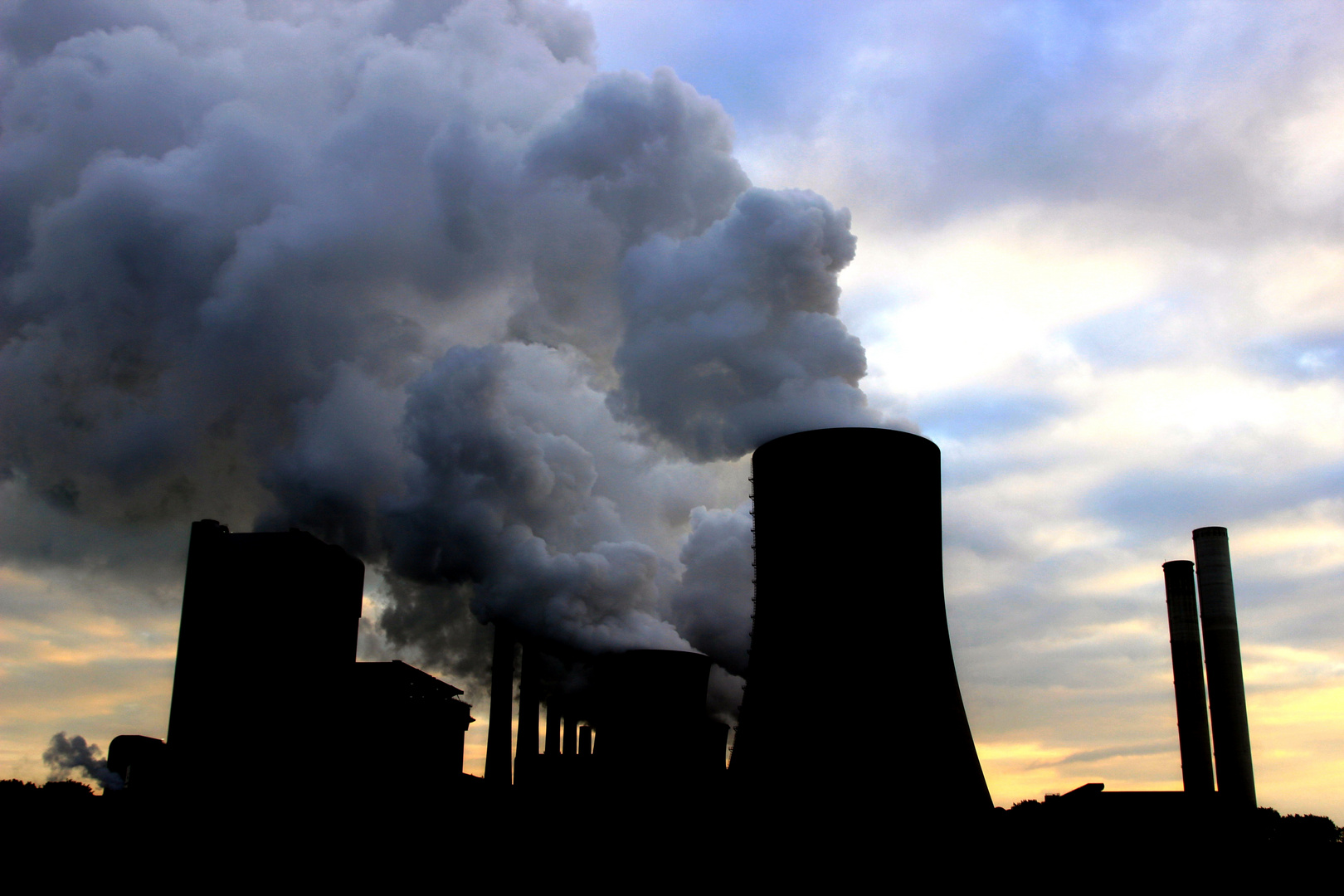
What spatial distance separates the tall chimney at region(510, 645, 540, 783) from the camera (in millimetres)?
30594

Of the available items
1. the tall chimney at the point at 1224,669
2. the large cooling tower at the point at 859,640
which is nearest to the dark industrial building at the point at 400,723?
the large cooling tower at the point at 859,640

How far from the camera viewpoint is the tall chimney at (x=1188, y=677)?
2727 cm

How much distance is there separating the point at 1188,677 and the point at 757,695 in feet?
61.3

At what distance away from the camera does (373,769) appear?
28.1 m

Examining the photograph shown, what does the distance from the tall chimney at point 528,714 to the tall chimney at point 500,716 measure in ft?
2.35

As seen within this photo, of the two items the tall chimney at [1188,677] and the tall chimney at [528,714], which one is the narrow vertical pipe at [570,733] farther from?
the tall chimney at [1188,677]

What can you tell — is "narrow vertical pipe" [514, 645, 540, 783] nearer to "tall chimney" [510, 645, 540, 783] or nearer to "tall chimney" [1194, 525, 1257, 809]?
"tall chimney" [510, 645, 540, 783]

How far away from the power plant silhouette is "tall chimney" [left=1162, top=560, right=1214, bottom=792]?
5 centimetres

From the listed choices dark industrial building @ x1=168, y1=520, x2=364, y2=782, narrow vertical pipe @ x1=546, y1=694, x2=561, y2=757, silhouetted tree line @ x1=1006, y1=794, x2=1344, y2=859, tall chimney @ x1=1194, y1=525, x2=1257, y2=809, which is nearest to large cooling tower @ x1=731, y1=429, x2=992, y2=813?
silhouetted tree line @ x1=1006, y1=794, x2=1344, y2=859

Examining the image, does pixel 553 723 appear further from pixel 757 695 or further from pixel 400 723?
pixel 757 695

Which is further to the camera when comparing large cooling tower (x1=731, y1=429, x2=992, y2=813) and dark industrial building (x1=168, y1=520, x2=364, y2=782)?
dark industrial building (x1=168, y1=520, x2=364, y2=782)

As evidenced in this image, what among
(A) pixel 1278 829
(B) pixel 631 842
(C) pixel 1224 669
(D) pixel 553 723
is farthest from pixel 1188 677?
(D) pixel 553 723

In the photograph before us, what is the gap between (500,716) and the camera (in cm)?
2969

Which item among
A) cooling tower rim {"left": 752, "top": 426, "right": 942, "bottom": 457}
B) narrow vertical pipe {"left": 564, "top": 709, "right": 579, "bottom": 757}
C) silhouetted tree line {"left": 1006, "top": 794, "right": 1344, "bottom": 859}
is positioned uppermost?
cooling tower rim {"left": 752, "top": 426, "right": 942, "bottom": 457}
